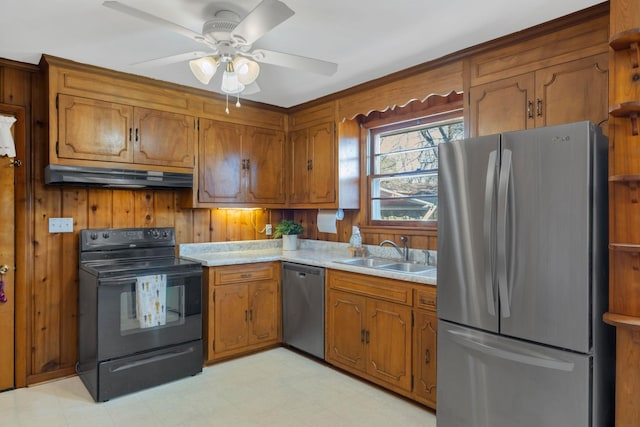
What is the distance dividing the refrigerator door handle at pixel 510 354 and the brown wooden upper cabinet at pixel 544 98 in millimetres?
1254

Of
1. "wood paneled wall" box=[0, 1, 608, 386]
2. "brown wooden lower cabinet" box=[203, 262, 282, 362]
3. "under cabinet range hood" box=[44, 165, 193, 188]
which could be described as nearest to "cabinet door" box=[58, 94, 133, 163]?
"under cabinet range hood" box=[44, 165, 193, 188]

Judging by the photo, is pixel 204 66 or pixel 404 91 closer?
pixel 204 66

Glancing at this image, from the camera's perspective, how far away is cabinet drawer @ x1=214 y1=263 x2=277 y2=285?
3365 mm

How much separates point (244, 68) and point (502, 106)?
1.58 metres

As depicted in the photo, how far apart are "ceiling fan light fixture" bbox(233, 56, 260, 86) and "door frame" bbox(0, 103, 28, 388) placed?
1.87 metres

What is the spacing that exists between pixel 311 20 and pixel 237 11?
42 centimetres

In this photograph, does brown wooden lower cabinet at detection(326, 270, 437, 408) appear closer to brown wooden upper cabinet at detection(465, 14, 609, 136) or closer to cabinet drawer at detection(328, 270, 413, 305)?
cabinet drawer at detection(328, 270, 413, 305)

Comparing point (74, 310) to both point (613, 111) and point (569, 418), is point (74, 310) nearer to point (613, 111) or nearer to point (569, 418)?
point (569, 418)

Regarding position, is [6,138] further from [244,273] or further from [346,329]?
[346,329]

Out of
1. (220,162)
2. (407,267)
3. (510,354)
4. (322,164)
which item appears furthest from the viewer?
(322,164)

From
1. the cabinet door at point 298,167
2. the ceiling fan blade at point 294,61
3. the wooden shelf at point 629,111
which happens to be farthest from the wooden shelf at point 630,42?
the cabinet door at point 298,167

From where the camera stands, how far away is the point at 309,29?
236 cm

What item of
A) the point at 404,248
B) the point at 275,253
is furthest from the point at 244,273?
the point at 404,248

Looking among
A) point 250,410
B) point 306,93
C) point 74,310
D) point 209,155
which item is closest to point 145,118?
point 209,155
